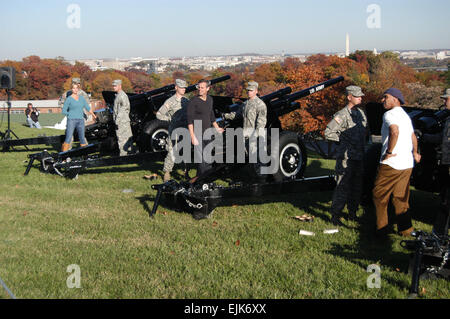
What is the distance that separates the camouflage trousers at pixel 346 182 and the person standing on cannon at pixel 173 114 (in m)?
3.24

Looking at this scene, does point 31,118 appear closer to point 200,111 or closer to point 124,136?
point 124,136

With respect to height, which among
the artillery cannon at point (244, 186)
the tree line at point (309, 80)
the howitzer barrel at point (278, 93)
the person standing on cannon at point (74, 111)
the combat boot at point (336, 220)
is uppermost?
the tree line at point (309, 80)

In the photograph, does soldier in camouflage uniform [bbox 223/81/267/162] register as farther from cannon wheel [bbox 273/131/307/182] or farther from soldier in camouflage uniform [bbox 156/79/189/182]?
soldier in camouflage uniform [bbox 156/79/189/182]

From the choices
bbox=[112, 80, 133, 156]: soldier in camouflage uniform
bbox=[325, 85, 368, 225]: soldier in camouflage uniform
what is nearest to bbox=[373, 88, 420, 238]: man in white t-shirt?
bbox=[325, 85, 368, 225]: soldier in camouflage uniform

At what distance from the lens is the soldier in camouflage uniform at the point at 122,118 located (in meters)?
9.80

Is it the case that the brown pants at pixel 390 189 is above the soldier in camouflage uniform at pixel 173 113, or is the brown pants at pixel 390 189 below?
below

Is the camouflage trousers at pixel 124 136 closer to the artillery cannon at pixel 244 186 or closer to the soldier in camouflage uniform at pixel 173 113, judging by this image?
the soldier in camouflage uniform at pixel 173 113

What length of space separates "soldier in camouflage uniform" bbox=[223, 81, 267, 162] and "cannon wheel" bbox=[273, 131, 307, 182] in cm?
49

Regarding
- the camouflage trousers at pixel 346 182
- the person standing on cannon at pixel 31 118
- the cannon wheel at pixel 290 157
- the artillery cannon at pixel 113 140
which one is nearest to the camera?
the camouflage trousers at pixel 346 182

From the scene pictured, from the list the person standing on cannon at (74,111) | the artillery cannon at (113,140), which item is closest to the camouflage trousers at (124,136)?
the artillery cannon at (113,140)

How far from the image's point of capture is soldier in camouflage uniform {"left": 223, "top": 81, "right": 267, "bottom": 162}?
7523 mm

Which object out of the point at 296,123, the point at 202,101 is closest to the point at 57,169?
the point at 202,101
